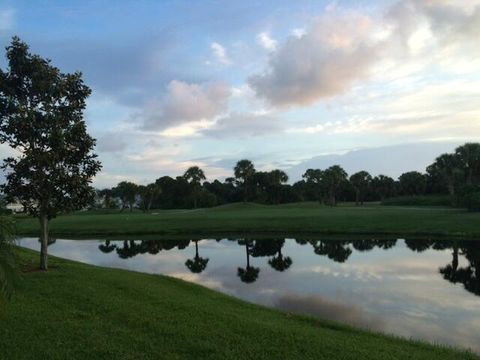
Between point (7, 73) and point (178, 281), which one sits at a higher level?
point (7, 73)

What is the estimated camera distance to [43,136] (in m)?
17.8

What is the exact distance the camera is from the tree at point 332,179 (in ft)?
426

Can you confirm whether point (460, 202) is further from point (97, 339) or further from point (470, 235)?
point (97, 339)

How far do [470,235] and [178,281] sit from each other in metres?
28.8

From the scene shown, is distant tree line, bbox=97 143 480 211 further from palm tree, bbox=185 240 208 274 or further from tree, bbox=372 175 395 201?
palm tree, bbox=185 240 208 274

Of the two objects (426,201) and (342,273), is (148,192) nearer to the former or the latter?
(426,201)

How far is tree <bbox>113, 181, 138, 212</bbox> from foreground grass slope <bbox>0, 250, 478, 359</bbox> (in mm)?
108582

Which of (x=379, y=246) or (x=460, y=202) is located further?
(x=460, y=202)

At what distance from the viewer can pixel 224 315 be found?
12406 mm

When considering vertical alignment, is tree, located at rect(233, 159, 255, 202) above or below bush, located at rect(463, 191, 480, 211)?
above

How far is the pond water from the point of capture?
16.1 meters

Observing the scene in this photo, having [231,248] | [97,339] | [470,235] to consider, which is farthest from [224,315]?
[470,235]

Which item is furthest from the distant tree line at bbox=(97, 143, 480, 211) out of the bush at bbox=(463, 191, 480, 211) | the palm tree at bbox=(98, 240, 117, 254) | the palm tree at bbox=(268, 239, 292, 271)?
the palm tree at bbox=(268, 239, 292, 271)

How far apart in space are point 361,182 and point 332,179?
11.3 metres
